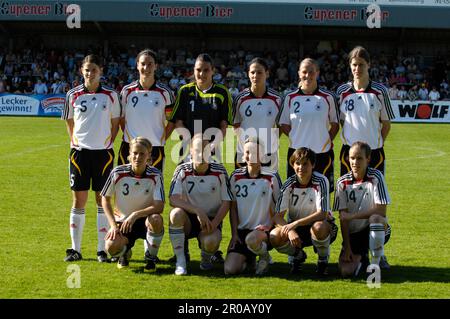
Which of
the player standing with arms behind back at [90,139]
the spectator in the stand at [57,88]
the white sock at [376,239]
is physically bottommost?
the white sock at [376,239]

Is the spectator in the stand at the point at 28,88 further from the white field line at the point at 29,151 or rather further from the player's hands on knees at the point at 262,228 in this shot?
the player's hands on knees at the point at 262,228

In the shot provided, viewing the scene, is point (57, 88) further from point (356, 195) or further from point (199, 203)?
point (356, 195)

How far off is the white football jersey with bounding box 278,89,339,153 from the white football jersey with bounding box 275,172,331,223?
609mm

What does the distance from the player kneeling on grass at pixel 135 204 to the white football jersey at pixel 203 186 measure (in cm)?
17

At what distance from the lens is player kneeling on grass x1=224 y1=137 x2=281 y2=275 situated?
5.72 meters

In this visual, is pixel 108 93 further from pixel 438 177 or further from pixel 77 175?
pixel 438 177

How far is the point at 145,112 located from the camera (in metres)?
6.42

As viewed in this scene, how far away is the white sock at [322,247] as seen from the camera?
555 centimetres

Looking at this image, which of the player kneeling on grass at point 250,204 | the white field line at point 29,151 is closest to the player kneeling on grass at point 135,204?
the player kneeling on grass at point 250,204

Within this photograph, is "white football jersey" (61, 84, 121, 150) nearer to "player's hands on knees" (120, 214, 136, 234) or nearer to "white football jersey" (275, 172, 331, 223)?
"player's hands on knees" (120, 214, 136, 234)

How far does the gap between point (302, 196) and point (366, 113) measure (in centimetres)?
106

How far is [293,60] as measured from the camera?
3136cm

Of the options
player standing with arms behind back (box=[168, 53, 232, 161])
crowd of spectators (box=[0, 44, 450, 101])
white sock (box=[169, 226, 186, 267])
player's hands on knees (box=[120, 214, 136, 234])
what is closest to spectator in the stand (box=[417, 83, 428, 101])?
crowd of spectators (box=[0, 44, 450, 101])

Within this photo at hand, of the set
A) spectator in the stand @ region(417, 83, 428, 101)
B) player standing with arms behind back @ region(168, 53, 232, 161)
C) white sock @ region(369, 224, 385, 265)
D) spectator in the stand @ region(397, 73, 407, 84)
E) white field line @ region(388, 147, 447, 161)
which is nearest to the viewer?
white sock @ region(369, 224, 385, 265)
